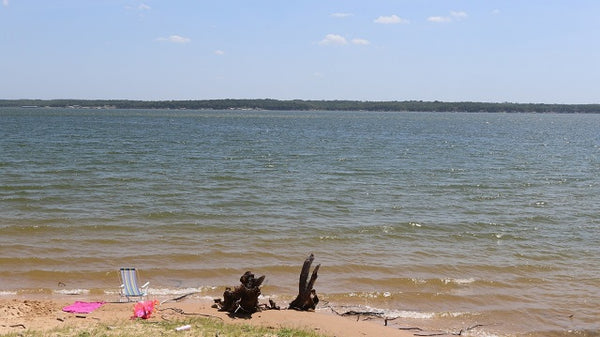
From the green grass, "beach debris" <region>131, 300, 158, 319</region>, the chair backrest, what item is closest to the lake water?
the chair backrest

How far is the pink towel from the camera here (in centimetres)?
985

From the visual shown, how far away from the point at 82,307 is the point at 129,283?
3.20 feet

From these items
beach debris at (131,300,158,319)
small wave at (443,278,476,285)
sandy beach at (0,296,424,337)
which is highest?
beach debris at (131,300,158,319)

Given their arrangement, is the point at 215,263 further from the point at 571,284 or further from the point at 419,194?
the point at 419,194

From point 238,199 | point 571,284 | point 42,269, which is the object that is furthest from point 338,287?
point 238,199

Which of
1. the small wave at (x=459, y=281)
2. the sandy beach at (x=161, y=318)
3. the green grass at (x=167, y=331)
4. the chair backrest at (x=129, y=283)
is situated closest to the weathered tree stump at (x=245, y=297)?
the sandy beach at (x=161, y=318)

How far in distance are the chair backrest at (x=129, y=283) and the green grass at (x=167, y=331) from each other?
145 cm

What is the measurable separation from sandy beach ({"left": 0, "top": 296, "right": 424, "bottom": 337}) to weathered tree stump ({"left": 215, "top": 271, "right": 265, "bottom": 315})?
15cm

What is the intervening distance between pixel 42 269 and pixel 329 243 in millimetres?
6797

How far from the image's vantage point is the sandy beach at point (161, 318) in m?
9.03

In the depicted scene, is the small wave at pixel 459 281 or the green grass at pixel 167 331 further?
the small wave at pixel 459 281

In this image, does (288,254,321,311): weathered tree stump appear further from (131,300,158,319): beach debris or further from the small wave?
the small wave

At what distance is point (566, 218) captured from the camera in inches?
759

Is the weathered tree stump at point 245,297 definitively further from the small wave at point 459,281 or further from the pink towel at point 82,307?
the small wave at point 459,281
